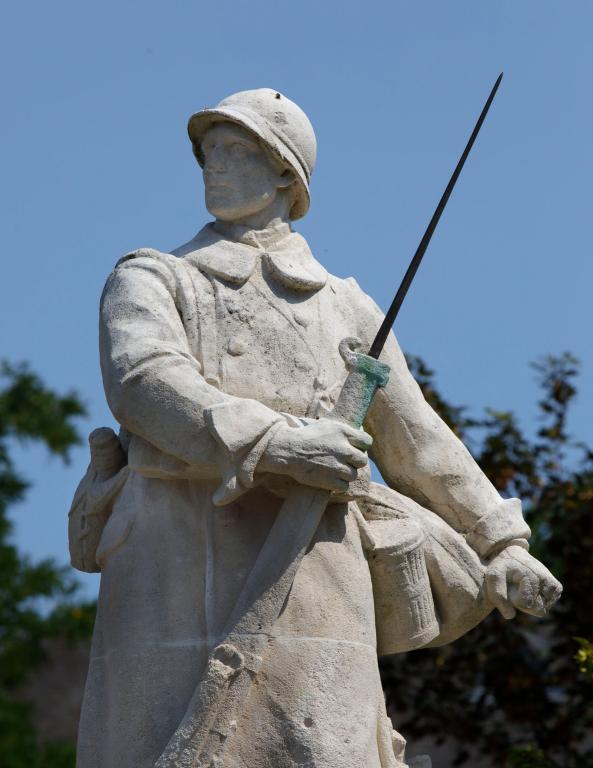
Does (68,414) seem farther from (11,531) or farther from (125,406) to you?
(125,406)

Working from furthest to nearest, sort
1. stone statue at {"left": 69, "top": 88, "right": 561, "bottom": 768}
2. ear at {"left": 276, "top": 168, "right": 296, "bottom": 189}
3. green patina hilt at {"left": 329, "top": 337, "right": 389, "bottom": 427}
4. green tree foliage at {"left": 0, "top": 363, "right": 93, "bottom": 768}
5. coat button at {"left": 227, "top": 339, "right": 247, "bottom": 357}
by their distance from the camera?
green tree foliage at {"left": 0, "top": 363, "right": 93, "bottom": 768}, ear at {"left": 276, "top": 168, "right": 296, "bottom": 189}, coat button at {"left": 227, "top": 339, "right": 247, "bottom": 357}, green patina hilt at {"left": 329, "top": 337, "right": 389, "bottom": 427}, stone statue at {"left": 69, "top": 88, "right": 561, "bottom": 768}

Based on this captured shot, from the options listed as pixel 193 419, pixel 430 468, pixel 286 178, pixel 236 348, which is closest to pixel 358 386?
pixel 236 348

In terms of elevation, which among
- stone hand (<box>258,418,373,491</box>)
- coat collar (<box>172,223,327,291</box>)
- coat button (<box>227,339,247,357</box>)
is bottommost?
stone hand (<box>258,418,373,491</box>)

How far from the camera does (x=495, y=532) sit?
7551mm

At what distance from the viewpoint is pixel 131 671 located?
22.5 ft

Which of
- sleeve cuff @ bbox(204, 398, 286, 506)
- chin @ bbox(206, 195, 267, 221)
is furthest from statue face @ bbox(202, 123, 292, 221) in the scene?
sleeve cuff @ bbox(204, 398, 286, 506)

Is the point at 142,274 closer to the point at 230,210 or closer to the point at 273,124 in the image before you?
the point at 230,210

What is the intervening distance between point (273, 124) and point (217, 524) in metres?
1.65

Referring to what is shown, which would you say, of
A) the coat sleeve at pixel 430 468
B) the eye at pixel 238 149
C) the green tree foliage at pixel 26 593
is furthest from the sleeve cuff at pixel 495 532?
the green tree foliage at pixel 26 593

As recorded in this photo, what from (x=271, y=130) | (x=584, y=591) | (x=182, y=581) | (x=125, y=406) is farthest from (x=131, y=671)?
(x=584, y=591)

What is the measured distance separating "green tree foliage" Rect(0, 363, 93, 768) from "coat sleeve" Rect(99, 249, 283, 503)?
1415cm

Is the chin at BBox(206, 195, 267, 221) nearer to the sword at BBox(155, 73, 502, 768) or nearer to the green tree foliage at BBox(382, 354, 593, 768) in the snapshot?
the sword at BBox(155, 73, 502, 768)

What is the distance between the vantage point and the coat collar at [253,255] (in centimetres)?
731

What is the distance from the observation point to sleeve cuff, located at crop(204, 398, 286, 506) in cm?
670
